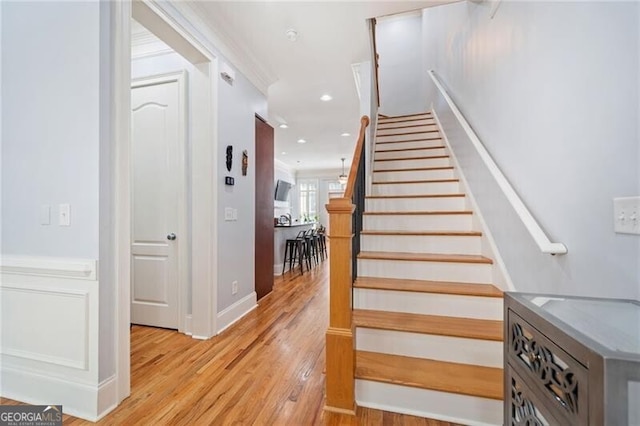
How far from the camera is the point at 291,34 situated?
2594 mm

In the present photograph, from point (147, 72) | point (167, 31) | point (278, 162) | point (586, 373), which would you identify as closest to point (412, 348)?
point (586, 373)

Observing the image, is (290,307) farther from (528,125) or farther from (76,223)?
(528,125)

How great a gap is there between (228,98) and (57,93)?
133cm

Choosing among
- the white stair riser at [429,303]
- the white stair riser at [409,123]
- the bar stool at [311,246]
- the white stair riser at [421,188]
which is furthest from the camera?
the bar stool at [311,246]

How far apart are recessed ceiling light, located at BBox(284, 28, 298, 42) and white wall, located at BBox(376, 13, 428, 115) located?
4.10 m

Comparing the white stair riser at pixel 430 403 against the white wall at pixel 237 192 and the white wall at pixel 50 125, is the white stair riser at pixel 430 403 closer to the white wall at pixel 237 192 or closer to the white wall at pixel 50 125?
the white wall at pixel 237 192

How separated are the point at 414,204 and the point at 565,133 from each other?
1.53m

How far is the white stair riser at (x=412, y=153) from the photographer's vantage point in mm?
3554

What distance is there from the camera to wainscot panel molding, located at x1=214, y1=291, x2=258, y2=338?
259cm

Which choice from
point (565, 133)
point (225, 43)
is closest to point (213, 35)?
point (225, 43)

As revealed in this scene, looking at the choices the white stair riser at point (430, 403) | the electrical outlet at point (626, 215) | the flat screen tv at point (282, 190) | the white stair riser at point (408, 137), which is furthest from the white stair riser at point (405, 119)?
the flat screen tv at point (282, 190)

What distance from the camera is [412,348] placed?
169 cm

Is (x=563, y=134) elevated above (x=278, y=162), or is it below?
below

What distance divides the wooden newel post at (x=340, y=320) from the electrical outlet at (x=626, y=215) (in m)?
1.02
